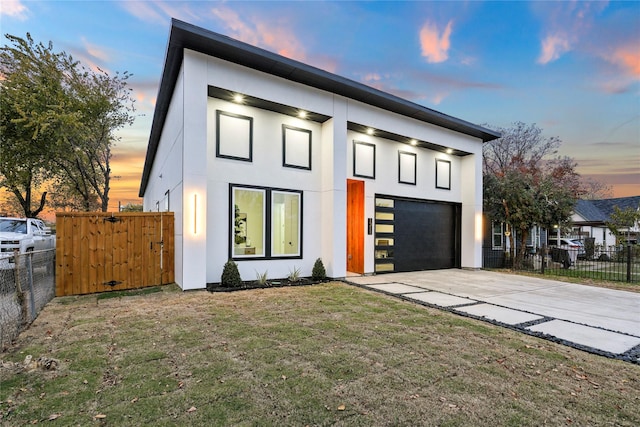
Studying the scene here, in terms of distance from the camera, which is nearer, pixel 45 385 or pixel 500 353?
pixel 45 385

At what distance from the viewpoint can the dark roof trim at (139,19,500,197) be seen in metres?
6.41

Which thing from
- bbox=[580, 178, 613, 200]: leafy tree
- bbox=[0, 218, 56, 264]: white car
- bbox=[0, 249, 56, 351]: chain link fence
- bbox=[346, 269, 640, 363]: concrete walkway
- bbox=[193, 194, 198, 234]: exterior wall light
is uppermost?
bbox=[580, 178, 613, 200]: leafy tree

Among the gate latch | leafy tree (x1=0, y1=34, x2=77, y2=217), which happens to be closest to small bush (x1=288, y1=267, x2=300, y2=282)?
the gate latch

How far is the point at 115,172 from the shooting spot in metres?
23.4

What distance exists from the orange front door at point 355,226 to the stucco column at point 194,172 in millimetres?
4749

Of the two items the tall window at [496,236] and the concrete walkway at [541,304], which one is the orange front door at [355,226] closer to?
the concrete walkway at [541,304]

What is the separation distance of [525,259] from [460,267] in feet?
11.3

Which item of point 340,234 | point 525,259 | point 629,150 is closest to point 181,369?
point 340,234

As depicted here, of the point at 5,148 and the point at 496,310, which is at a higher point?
the point at 5,148

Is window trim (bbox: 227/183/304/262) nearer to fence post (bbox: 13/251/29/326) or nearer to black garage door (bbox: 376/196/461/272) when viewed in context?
black garage door (bbox: 376/196/461/272)

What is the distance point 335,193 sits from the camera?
8734 mm

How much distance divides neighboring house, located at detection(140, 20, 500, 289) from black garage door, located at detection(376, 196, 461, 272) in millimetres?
51

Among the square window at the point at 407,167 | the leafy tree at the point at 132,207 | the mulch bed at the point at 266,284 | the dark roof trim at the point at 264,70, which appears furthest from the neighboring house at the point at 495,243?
the leafy tree at the point at 132,207

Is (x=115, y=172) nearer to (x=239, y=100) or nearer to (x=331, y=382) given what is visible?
(x=239, y=100)
